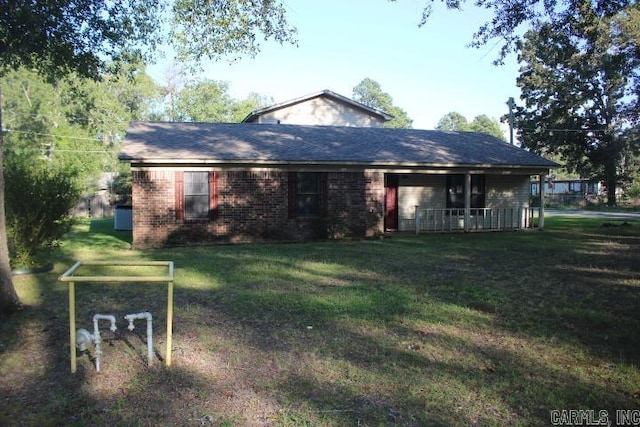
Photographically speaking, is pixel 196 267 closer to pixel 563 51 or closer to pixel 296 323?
pixel 296 323

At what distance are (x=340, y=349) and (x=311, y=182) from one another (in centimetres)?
1095

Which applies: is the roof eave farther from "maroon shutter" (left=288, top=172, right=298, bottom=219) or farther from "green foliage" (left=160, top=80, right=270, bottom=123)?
"green foliage" (left=160, top=80, right=270, bottom=123)

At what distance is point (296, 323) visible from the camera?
627 centimetres

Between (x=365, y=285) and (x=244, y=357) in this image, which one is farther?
(x=365, y=285)

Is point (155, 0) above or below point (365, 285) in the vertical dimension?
above

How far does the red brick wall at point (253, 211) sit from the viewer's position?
47.4 feet

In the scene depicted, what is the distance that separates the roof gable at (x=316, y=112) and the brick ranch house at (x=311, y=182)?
15.8ft

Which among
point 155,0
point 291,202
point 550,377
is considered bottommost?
point 550,377

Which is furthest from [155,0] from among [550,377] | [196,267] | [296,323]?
[550,377]

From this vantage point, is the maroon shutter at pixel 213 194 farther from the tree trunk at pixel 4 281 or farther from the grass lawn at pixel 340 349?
the tree trunk at pixel 4 281

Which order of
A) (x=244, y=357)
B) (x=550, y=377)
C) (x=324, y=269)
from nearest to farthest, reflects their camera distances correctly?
(x=550, y=377) → (x=244, y=357) → (x=324, y=269)

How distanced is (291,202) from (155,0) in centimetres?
674
